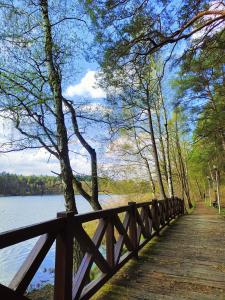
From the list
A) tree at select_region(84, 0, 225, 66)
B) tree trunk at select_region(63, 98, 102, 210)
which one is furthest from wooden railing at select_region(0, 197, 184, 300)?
tree at select_region(84, 0, 225, 66)

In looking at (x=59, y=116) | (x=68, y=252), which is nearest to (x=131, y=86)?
(x=59, y=116)

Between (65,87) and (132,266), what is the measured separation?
4399 mm

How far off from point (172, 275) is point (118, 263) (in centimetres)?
75

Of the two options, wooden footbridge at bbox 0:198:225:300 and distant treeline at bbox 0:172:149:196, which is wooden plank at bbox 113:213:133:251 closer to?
wooden footbridge at bbox 0:198:225:300

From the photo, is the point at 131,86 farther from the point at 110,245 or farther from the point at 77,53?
the point at 110,245

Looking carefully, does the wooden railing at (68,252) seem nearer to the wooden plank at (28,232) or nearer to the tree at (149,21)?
the wooden plank at (28,232)

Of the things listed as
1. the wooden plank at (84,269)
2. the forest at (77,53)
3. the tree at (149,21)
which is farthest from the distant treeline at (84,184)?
the tree at (149,21)

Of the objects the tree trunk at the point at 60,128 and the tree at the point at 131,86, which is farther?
the tree at the point at 131,86

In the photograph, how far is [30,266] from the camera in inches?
78.8

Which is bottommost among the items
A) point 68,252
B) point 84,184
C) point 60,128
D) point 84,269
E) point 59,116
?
point 84,269

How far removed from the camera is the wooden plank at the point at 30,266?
189 centimetres

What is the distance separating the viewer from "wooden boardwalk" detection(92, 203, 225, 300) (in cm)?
306

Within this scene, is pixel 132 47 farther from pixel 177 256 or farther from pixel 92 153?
pixel 177 256

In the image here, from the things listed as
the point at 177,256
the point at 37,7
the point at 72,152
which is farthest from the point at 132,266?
the point at 37,7
